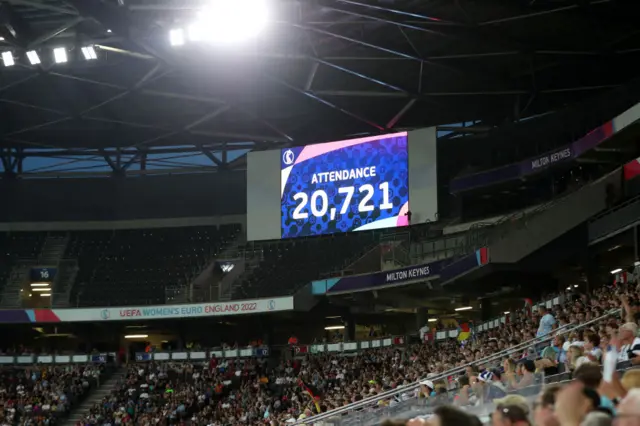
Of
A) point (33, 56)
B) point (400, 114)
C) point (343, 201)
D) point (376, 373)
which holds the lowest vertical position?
point (376, 373)

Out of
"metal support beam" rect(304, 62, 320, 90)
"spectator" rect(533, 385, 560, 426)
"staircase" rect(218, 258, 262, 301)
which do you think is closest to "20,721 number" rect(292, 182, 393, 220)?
"metal support beam" rect(304, 62, 320, 90)

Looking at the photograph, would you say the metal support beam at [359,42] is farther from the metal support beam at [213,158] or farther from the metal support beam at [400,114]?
the metal support beam at [213,158]

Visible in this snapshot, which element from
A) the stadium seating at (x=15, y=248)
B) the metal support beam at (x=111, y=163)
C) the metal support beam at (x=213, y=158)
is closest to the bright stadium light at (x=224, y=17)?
the metal support beam at (x=213, y=158)

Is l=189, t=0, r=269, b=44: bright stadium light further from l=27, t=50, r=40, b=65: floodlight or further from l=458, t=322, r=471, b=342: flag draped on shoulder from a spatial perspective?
l=458, t=322, r=471, b=342: flag draped on shoulder

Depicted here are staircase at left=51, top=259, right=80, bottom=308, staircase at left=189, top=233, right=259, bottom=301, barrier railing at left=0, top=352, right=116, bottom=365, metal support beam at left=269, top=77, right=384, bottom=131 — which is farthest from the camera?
staircase at left=51, top=259, right=80, bottom=308

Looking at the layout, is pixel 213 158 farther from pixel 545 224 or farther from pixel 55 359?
pixel 545 224

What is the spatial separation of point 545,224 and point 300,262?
13.2 metres

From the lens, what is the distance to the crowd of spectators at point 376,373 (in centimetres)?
1463

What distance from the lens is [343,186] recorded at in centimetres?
3559

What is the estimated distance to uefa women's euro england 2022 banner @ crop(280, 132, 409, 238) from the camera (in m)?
34.5

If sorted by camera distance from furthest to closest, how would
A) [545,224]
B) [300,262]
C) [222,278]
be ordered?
[222,278], [300,262], [545,224]

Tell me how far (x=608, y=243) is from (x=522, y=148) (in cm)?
999

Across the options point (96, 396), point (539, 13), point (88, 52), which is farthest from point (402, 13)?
point (96, 396)

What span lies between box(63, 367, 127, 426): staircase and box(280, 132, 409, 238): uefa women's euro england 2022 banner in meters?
9.70
